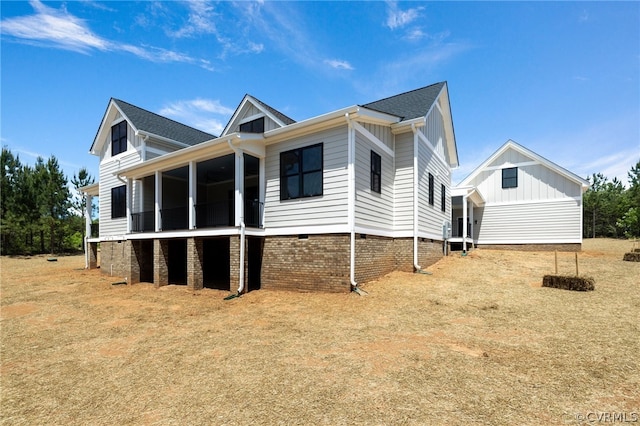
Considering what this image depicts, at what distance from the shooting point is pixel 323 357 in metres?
5.64

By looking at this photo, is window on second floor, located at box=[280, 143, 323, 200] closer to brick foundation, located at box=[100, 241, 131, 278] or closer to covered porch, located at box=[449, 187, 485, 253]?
brick foundation, located at box=[100, 241, 131, 278]

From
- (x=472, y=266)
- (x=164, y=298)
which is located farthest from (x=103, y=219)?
(x=472, y=266)

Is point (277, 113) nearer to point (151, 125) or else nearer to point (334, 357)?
A: point (151, 125)

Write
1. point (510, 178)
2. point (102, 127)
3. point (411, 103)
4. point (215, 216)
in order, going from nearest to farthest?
point (411, 103) < point (215, 216) < point (102, 127) < point (510, 178)

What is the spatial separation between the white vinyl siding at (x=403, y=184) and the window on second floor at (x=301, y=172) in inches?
157

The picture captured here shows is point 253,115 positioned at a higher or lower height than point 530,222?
higher

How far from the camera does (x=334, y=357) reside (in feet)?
18.4

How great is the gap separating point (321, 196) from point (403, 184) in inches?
164

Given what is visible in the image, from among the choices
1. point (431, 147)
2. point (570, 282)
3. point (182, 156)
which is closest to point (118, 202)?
point (182, 156)

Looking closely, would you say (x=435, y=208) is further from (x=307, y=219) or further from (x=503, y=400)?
(x=503, y=400)

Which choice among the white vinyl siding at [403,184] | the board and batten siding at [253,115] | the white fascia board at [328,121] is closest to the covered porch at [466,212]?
the white vinyl siding at [403,184]

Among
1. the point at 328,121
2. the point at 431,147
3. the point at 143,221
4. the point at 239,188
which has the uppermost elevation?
the point at 431,147

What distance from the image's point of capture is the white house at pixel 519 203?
20.7 meters

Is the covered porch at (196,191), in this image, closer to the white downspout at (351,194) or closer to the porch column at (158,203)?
the porch column at (158,203)
